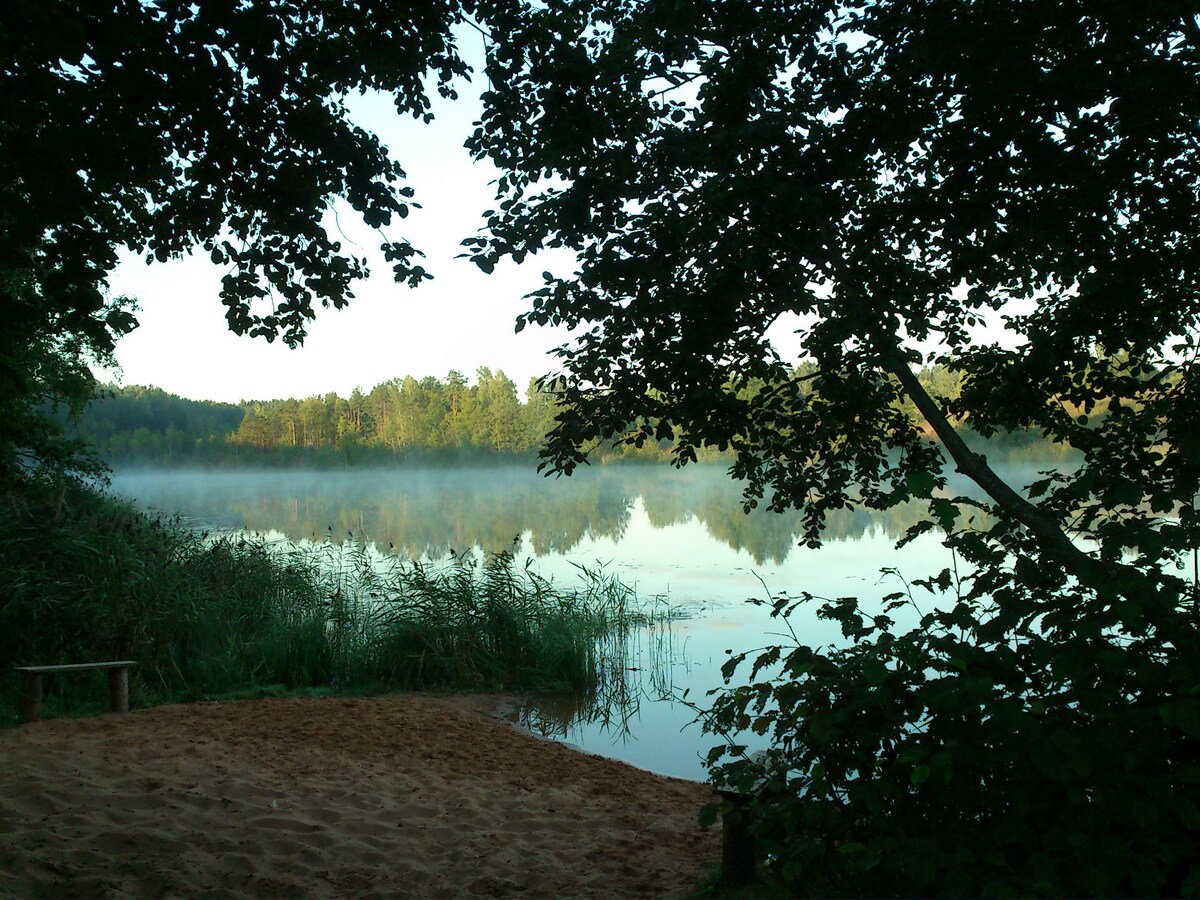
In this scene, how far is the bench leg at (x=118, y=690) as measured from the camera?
24.2 feet

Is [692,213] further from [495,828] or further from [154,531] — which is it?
[154,531]

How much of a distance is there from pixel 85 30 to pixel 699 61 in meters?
2.51

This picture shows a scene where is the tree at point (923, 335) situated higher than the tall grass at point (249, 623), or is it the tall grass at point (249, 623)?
the tree at point (923, 335)

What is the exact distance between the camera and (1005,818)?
2191mm

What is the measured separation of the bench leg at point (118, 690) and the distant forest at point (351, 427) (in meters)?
40.9

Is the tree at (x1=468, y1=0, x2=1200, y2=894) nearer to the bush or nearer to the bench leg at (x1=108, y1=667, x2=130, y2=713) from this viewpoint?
the bush

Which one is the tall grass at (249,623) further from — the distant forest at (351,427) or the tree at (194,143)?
the distant forest at (351,427)

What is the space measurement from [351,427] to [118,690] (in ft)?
168

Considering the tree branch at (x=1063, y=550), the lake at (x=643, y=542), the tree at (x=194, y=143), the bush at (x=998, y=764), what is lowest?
the lake at (x=643, y=542)

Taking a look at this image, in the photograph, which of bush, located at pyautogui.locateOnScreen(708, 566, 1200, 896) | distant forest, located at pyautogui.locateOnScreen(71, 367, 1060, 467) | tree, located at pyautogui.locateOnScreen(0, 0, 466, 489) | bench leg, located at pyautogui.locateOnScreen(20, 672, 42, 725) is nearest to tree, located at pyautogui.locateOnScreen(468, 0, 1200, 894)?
bush, located at pyautogui.locateOnScreen(708, 566, 1200, 896)

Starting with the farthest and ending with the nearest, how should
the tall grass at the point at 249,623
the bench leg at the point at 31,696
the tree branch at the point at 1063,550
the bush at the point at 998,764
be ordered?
the tall grass at the point at 249,623 → the bench leg at the point at 31,696 → the tree branch at the point at 1063,550 → the bush at the point at 998,764

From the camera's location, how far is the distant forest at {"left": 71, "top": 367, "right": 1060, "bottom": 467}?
50438 mm

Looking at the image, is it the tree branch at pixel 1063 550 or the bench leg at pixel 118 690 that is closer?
the tree branch at pixel 1063 550

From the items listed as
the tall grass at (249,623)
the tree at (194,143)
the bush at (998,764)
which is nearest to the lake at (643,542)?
the tall grass at (249,623)
